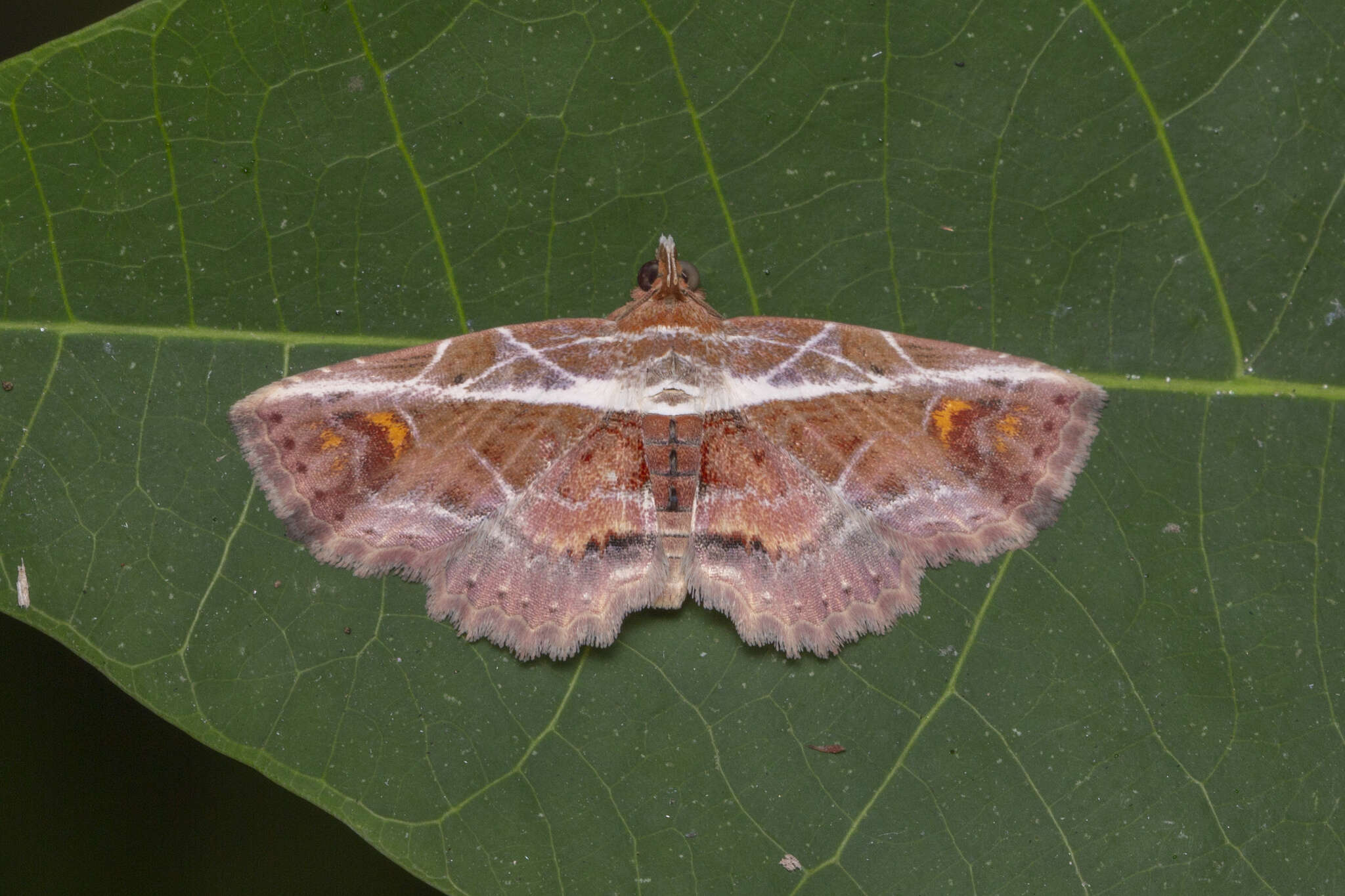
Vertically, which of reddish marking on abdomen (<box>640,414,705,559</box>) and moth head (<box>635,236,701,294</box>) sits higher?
moth head (<box>635,236,701,294</box>)

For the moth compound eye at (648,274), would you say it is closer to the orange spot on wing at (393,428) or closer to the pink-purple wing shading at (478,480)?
the pink-purple wing shading at (478,480)

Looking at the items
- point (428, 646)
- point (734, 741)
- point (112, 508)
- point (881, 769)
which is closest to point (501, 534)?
point (428, 646)

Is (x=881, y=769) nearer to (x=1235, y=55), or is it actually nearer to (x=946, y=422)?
(x=946, y=422)

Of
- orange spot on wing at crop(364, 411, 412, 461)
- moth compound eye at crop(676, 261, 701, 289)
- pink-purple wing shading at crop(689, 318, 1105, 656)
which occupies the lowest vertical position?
pink-purple wing shading at crop(689, 318, 1105, 656)

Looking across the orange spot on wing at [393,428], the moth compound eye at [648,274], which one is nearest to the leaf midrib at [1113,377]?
the orange spot on wing at [393,428]

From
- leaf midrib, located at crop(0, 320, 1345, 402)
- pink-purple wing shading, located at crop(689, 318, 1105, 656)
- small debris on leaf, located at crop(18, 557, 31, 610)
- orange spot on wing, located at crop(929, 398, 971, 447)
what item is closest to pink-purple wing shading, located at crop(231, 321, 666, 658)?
leaf midrib, located at crop(0, 320, 1345, 402)

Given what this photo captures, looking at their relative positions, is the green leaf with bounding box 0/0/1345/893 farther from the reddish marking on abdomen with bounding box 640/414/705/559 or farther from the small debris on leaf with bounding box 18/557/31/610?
the reddish marking on abdomen with bounding box 640/414/705/559

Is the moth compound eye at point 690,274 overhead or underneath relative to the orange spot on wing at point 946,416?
overhead
